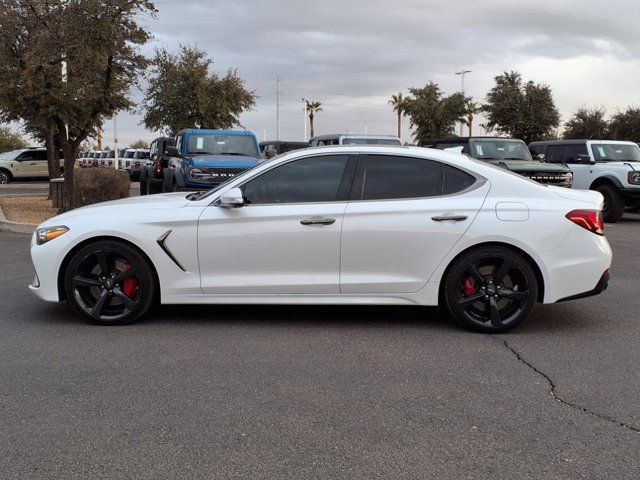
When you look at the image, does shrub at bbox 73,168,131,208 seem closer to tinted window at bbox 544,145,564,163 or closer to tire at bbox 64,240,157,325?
tire at bbox 64,240,157,325

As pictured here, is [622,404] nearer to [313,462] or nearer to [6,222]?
[313,462]

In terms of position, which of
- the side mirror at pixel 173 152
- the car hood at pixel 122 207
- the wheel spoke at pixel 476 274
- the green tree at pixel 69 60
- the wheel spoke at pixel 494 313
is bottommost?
the wheel spoke at pixel 494 313

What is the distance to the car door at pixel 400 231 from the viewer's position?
5.57 metres

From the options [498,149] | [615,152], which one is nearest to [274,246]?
[498,149]

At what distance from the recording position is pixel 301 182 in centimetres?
580

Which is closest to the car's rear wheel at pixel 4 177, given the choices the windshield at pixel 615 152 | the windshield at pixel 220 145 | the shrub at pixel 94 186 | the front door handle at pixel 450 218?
the shrub at pixel 94 186

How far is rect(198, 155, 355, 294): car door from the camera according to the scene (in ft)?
18.4

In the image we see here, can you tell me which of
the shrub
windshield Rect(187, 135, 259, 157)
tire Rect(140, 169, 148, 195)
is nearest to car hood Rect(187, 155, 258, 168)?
windshield Rect(187, 135, 259, 157)

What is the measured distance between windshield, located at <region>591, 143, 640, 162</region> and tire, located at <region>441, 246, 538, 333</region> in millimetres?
12819

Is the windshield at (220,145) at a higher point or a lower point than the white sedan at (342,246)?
higher

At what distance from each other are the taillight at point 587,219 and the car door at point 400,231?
764mm

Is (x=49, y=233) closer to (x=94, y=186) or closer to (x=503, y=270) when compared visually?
(x=503, y=270)

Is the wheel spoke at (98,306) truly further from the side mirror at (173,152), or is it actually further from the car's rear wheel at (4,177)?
the car's rear wheel at (4,177)

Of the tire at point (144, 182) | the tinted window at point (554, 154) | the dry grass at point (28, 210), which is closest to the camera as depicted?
the dry grass at point (28, 210)
